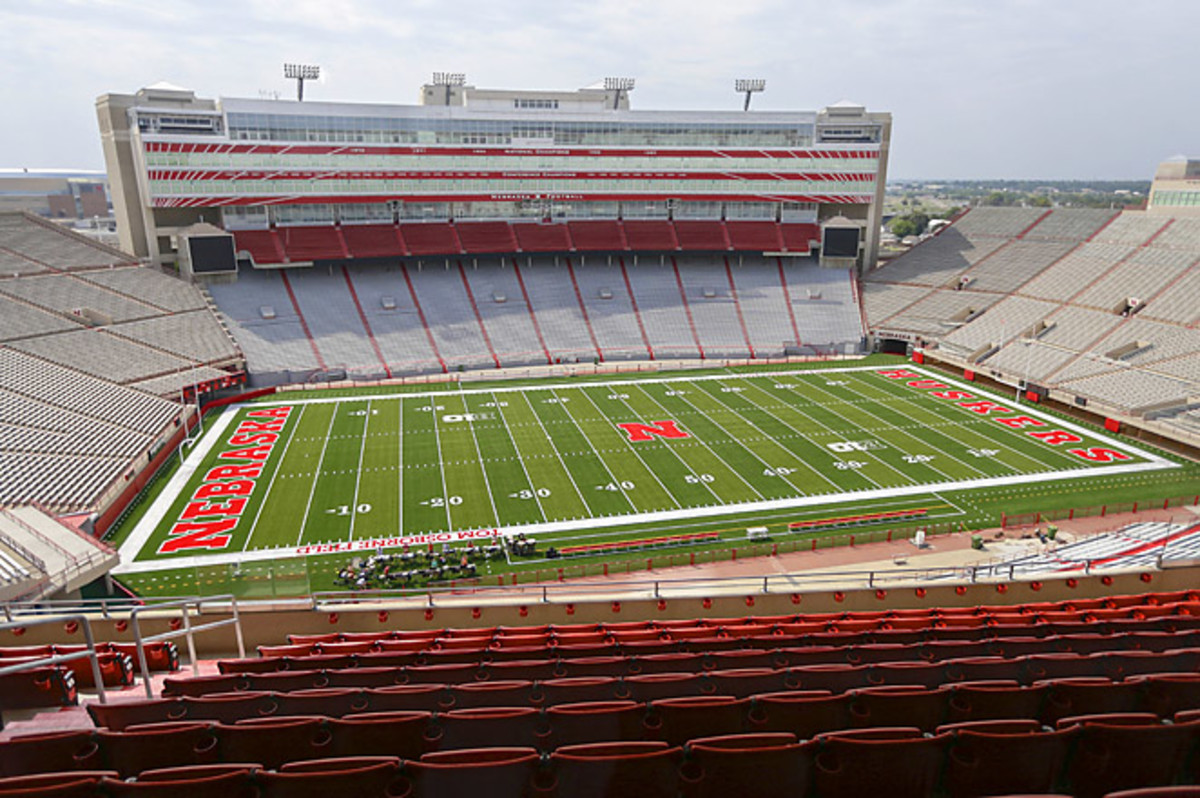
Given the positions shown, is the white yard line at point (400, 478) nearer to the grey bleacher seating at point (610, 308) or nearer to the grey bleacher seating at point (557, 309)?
the grey bleacher seating at point (557, 309)

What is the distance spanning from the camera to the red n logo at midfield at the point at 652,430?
3275 centimetres

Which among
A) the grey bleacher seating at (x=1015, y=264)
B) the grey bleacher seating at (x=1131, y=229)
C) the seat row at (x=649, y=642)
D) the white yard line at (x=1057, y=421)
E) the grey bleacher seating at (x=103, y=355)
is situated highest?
the grey bleacher seating at (x=1131, y=229)

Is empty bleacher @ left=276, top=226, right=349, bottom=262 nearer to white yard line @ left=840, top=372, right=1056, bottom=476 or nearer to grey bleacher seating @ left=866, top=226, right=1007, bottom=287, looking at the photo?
white yard line @ left=840, top=372, right=1056, bottom=476

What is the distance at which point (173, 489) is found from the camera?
2708cm

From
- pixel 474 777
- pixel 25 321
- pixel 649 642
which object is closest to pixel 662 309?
pixel 25 321

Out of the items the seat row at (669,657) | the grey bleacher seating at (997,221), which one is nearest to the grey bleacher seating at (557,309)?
the grey bleacher seating at (997,221)

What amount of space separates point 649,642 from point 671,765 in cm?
433

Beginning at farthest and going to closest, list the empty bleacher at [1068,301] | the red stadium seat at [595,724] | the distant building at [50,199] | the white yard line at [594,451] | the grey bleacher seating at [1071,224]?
the distant building at [50,199], the grey bleacher seating at [1071,224], the empty bleacher at [1068,301], the white yard line at [594,451], the red stadium seat at [595,724]

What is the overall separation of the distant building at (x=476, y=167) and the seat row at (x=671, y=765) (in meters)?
46.5

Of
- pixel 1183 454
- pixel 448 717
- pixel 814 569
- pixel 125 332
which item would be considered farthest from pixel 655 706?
pixel 125 332

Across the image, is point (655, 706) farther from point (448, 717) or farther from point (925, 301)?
point (925, 301)

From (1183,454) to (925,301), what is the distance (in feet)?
73.9

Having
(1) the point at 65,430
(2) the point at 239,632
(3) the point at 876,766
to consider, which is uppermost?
(3) the point at 876,766

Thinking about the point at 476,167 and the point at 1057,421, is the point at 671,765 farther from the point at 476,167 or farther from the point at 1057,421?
the point at 476,167
